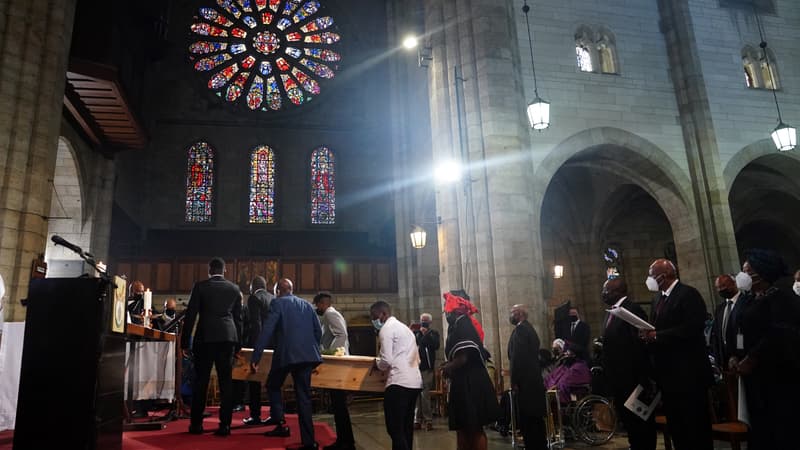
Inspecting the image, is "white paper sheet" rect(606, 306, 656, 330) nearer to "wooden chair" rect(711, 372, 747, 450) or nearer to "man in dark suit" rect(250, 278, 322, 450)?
"wooden chair" rect(711, 372, 747, 450)

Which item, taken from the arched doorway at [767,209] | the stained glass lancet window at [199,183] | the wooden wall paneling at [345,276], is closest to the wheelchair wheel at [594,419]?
the arched doorway at [767,209]

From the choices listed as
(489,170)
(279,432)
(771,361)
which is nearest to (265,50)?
(489,170)

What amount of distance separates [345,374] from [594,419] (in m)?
3.58

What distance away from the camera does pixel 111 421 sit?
348 centimetres

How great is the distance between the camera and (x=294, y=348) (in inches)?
177

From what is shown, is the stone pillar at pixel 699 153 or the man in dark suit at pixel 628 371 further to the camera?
the stone pillar at pixel 699 153

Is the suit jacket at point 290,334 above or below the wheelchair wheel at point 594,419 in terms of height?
Answer: above

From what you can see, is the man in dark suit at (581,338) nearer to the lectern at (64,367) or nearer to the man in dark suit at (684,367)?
the man in dark suit at (684,367)

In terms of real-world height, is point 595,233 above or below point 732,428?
above

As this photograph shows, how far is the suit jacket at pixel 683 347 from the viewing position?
3.51 metres

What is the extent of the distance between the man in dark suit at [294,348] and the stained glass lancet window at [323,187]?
49.6ft

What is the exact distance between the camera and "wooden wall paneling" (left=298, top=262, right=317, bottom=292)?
16984 mm

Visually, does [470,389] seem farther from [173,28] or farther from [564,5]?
[173,28]

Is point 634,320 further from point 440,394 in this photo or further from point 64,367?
point 440,394
